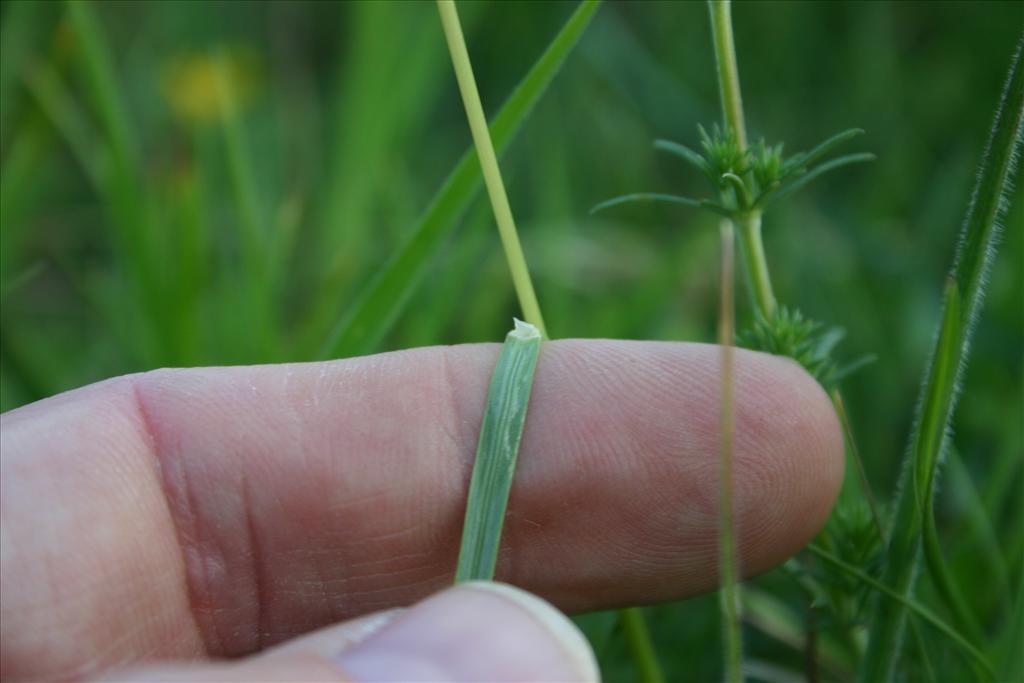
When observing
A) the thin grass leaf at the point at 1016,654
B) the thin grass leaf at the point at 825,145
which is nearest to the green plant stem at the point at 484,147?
the thin grass leaf at the point at 825,145

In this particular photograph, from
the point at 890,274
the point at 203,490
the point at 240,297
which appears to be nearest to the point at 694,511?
the point at 203,490

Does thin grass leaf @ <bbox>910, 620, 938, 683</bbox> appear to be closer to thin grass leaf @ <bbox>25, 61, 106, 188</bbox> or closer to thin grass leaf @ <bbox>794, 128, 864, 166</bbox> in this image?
thin grass leaf @ <bbox>794, 128, 864, 166</bbox>

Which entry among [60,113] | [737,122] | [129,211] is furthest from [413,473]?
[60,113]

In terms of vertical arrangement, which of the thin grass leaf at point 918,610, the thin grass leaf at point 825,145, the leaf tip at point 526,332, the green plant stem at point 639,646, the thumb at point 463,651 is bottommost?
the green plant stem at point 639,646

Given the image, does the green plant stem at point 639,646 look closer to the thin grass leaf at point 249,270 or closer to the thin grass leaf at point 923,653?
the thin grass leaf at point 923,653

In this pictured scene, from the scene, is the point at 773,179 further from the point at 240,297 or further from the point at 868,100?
the point at 868,100
